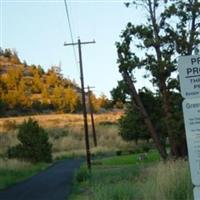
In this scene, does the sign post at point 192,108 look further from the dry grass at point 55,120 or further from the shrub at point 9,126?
the dry grass at point 55,120

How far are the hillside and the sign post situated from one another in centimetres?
11725

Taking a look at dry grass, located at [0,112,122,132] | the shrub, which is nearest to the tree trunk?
the shrub

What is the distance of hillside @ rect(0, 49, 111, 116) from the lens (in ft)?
454

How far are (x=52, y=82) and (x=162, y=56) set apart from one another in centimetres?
12449

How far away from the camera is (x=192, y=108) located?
7445 millimetres

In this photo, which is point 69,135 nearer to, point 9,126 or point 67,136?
point 67,136

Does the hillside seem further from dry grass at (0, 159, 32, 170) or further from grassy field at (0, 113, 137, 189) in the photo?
dry grass at (0, 159, 32, 170)

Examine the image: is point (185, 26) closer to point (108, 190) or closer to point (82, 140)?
point (108, 190)

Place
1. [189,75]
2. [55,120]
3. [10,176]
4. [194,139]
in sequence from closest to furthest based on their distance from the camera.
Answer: [194,139] → [189,75] → [10,176] → [55,120]

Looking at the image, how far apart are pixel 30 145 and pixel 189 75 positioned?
4904cm

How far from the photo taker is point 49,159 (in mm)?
58812

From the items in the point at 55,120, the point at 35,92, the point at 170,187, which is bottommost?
the point at 170,187

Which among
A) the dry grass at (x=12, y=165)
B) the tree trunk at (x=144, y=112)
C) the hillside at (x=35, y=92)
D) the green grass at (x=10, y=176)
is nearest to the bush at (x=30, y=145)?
the dry grass at (x=12, y=165)

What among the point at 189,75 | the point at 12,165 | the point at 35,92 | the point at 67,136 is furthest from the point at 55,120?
the point at 189,75
